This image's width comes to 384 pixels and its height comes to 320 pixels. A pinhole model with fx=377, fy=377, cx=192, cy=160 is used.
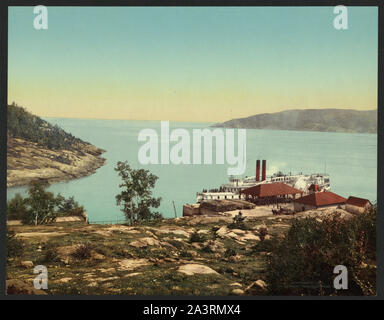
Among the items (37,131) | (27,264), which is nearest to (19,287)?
(27,264)

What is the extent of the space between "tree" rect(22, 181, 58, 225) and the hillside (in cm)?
25

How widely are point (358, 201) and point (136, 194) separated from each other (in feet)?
20.6

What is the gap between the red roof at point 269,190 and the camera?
10.9m

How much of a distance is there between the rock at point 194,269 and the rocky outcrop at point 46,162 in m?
3.75

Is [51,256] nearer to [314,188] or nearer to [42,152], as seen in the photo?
Answer: [42,152]

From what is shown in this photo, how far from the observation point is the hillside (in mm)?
10617

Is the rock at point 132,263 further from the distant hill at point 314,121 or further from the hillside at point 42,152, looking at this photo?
the distant hill at point 314,121

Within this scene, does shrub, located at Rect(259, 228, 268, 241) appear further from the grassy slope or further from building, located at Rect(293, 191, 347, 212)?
building, located at Rect(293, 191, 347, 212)

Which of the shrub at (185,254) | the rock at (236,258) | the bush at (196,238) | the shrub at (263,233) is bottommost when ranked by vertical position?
the rock at (236,258)

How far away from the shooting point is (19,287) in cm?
1005

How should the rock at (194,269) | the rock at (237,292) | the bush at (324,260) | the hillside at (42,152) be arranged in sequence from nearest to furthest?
the bush at (324,260), the rock at (237,292), the rock at (194,269), the hillside at (42,152)

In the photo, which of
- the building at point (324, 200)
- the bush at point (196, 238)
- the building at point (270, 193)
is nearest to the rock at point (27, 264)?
the bush at point (196, 238)

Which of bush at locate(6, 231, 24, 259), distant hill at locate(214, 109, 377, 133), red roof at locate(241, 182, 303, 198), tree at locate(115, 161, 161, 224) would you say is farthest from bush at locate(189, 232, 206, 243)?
bush at locate(6, 231, 24, 259)

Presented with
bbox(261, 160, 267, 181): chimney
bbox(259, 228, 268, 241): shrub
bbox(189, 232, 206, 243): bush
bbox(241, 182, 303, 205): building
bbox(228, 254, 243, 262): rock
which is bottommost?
bbox(228, 254, 243, 262): rock
